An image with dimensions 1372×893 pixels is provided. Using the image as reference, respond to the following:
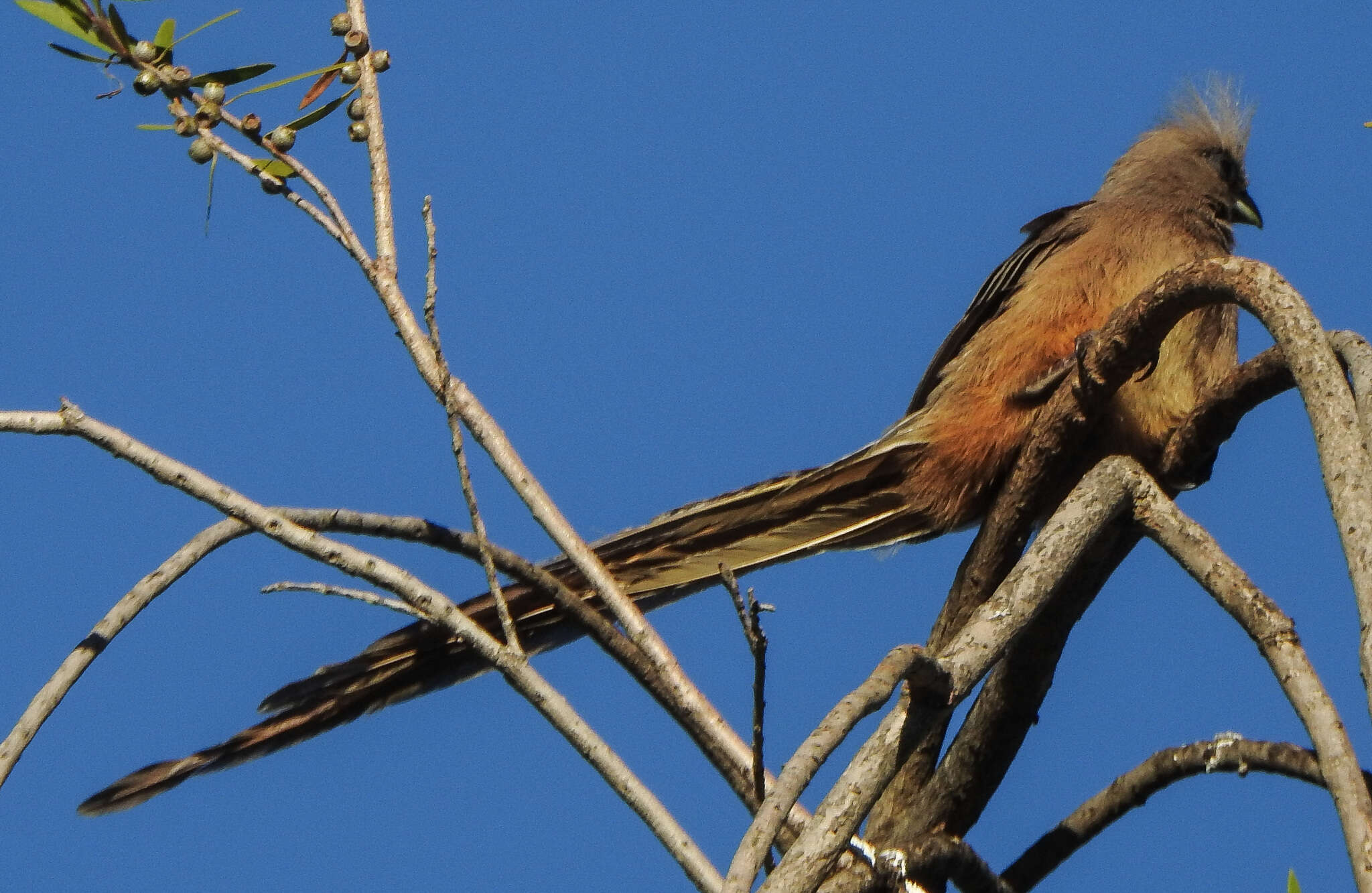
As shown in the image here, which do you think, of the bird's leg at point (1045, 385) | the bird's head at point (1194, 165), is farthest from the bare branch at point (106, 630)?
the bird's head at point (1194, 165)

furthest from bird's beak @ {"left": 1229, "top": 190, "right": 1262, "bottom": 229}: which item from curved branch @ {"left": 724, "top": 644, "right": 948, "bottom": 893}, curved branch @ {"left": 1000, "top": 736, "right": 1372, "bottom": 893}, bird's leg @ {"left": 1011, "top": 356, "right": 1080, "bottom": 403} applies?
curved branch @ {"left": 724, "top": 644, "right": 948, "bottom": 893}

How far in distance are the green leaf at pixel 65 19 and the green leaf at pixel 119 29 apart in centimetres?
3

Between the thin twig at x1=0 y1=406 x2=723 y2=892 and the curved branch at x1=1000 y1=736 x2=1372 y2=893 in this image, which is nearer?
the thin twig at x1=0 y1=406 x2=723 y2=892

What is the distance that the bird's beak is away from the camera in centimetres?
546

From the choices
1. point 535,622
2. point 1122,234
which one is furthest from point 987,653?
point 1122,234

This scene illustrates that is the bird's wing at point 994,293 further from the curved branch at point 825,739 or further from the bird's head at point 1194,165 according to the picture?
the curved branch at point 825,739

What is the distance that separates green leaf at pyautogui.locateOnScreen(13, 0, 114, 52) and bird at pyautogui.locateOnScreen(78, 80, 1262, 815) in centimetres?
154

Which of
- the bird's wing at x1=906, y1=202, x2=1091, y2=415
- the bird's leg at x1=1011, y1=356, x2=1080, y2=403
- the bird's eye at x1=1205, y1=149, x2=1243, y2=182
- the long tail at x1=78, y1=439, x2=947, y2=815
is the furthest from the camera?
the bird's eye at x1=1205, y1=149, x2=1243, y2=182

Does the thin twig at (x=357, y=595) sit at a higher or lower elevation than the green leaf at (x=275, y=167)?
lower

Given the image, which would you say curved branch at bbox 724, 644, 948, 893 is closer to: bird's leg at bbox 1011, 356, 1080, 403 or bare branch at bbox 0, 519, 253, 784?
bare branch at bbox 0, 519, 253, 784

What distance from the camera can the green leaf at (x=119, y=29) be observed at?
2961 mm

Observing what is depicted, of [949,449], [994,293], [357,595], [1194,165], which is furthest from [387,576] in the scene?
[1194,165]

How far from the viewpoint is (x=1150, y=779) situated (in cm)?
329

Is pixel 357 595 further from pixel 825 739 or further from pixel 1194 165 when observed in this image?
pixel 1194 165
